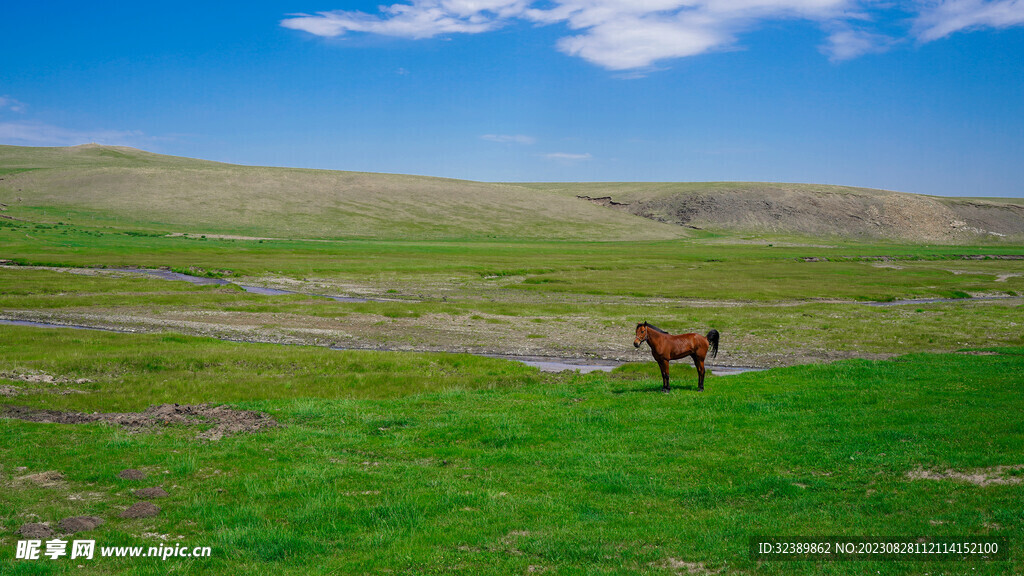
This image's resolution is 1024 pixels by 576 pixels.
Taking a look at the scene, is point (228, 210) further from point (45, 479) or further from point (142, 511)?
point (142, 511)

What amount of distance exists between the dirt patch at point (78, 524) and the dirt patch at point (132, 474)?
2166 mm

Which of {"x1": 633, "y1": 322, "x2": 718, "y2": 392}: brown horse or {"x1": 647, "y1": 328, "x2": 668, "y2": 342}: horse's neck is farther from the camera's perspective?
{"x1": 633, "y1": 322, "x2": 718, "y2": 392}: brown horse

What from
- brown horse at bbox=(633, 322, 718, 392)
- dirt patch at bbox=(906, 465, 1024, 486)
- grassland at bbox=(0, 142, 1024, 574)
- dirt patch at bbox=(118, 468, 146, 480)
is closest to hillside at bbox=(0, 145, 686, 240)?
grassland at bbox=(0, 142, 1024, 574)

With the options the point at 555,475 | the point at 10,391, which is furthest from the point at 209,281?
the point at 555,475

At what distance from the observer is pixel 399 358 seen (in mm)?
32781

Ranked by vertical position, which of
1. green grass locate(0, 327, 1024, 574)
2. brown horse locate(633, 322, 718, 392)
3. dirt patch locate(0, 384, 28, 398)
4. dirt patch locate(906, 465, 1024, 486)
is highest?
brown horse locate(633, 322, 718, 392)

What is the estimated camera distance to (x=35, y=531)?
1052 cm

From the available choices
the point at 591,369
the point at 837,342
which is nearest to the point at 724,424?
the point at 591,369

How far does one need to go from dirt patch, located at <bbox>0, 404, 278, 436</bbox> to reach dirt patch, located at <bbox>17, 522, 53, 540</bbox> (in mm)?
6128

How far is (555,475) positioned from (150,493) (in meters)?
7.72

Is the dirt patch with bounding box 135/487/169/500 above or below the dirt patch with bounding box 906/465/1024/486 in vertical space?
below

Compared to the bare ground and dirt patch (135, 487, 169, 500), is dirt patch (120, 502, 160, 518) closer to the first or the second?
dirt patch (135, 487, 169, 500)

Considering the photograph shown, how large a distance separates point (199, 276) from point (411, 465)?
72.5 metres

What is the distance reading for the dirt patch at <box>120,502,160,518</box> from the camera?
37.7 ft
